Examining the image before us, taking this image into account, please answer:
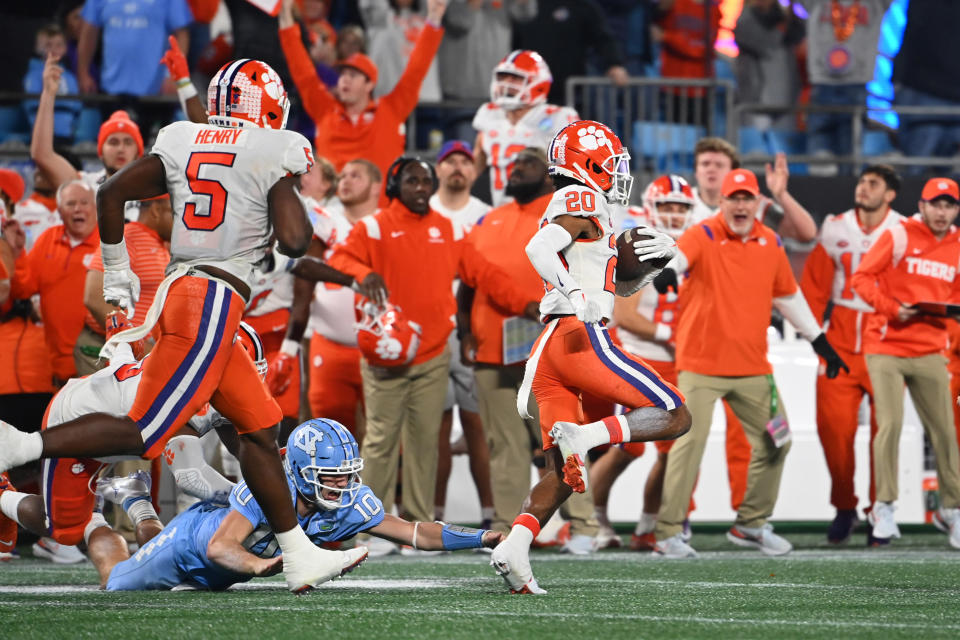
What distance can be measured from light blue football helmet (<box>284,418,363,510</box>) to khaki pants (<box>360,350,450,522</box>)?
8.55ft

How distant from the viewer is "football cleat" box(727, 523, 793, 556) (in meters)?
7.87

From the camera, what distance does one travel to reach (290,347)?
8164 millimetres

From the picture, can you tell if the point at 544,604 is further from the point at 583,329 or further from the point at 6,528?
the point at 6,528

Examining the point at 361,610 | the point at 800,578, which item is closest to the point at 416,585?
the point at 361,610

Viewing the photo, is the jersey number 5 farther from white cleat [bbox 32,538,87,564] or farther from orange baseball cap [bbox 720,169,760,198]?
orange baseball cap [bbox 720,169,760,198]

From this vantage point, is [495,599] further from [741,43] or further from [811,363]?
[741,43]

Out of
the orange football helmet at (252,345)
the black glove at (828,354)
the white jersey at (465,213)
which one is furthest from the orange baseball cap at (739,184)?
the orange football helmet at (252,345)

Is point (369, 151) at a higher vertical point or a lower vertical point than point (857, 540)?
higher

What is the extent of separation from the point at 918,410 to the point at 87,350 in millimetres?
4735

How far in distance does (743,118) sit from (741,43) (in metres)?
0.62

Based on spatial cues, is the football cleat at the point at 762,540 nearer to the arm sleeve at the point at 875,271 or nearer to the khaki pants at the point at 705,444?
the khaki pants at the point at 705,444

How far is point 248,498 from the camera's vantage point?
538 centimetres

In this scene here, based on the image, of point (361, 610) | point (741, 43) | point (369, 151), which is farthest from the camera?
point (741, 43)

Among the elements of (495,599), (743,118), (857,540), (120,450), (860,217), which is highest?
(743,118)
